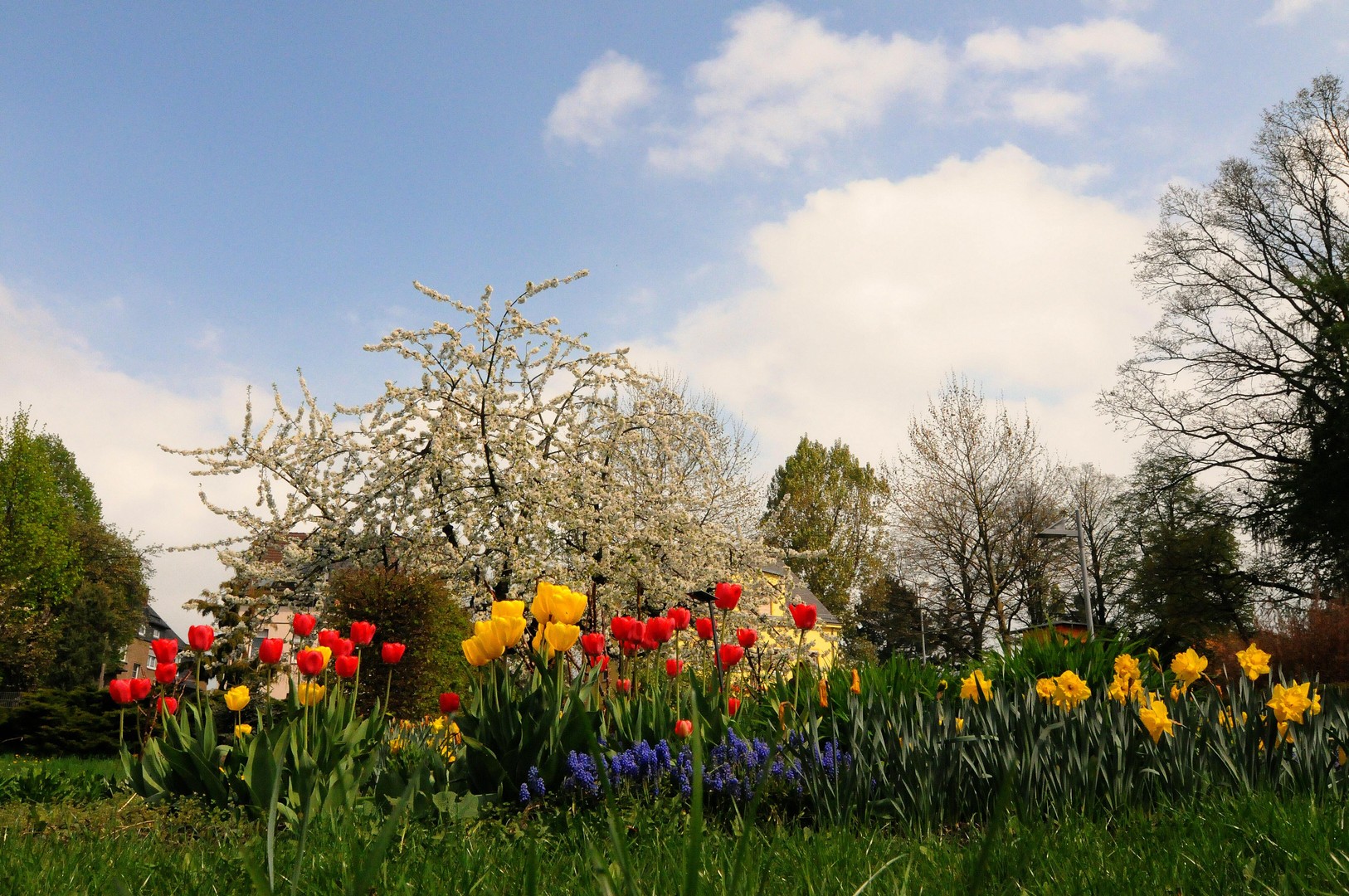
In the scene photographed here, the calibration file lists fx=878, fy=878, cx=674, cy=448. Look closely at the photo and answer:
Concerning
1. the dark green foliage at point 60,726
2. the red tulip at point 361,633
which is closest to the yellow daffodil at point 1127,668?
the red tulip at point 361,633

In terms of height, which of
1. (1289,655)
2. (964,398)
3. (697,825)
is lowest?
(1289,655)

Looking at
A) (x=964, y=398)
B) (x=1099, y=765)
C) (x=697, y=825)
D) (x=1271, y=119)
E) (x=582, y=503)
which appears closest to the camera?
(x=697, y=825)

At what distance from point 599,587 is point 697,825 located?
13.1 meters

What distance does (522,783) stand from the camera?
4.18 metres

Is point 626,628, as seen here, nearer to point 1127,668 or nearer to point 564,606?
point 564,606

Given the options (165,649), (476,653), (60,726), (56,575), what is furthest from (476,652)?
(56,575)

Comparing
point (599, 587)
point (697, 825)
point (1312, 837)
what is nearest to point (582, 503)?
point (599, 587)

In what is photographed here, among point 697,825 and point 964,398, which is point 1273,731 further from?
point 964,398

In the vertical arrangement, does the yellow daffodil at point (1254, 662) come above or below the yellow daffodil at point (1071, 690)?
above

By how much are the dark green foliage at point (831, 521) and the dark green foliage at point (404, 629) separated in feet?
90.2

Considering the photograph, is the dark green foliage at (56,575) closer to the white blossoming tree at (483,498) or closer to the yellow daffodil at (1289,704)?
the white blossoming tree at (483,498)

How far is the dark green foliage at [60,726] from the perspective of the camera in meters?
13.6

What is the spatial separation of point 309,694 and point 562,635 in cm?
167

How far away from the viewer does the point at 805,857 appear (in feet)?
8.88
